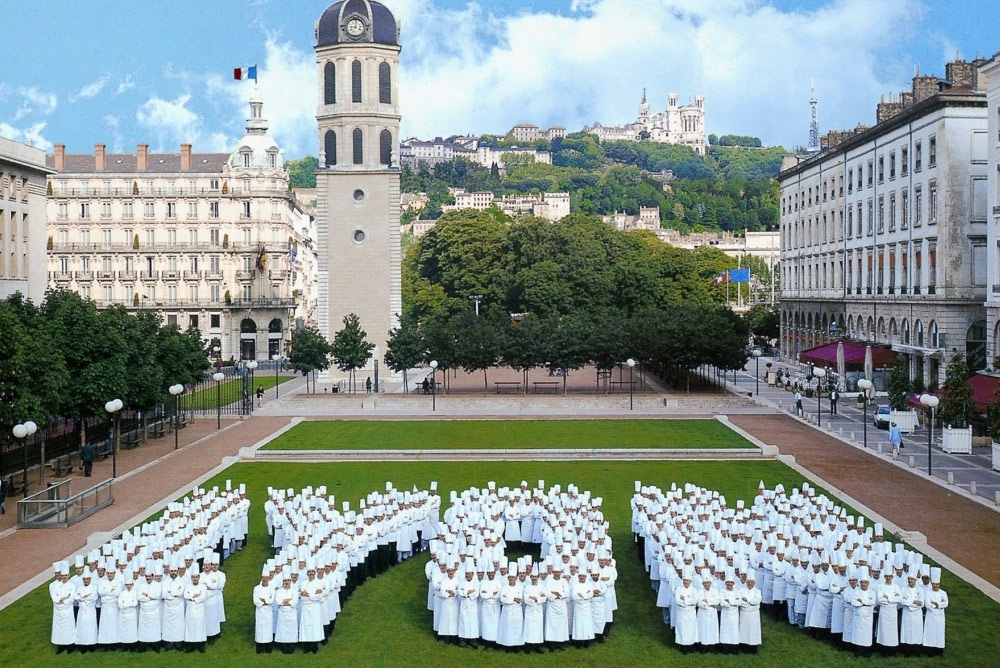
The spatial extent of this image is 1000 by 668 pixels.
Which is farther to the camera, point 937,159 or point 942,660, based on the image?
point 937,159

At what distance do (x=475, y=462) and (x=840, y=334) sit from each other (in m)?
38.9

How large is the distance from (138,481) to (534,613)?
20.8 metres

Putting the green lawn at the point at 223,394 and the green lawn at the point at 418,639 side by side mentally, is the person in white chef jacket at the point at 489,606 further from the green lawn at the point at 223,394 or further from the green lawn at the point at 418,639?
the green lawn at the point at 223,394

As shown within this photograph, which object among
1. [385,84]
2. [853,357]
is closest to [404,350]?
[385,84]

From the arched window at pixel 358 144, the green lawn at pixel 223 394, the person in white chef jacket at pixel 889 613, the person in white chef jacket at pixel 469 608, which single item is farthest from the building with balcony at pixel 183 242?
the person in white chef jacket at pixel 889 613

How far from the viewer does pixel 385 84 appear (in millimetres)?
72500

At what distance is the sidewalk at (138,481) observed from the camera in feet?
88.1

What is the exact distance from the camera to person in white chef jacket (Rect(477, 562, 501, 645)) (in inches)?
803

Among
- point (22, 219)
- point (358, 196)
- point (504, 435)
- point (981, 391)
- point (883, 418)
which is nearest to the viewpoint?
point (981, 391)

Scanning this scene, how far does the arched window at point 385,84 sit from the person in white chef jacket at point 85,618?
181 ft

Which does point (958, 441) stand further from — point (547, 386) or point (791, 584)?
point (547, 386)

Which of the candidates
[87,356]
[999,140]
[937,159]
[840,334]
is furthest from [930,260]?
[87,356]

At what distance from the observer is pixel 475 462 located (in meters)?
40.6

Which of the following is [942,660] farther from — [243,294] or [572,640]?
[243,294]
